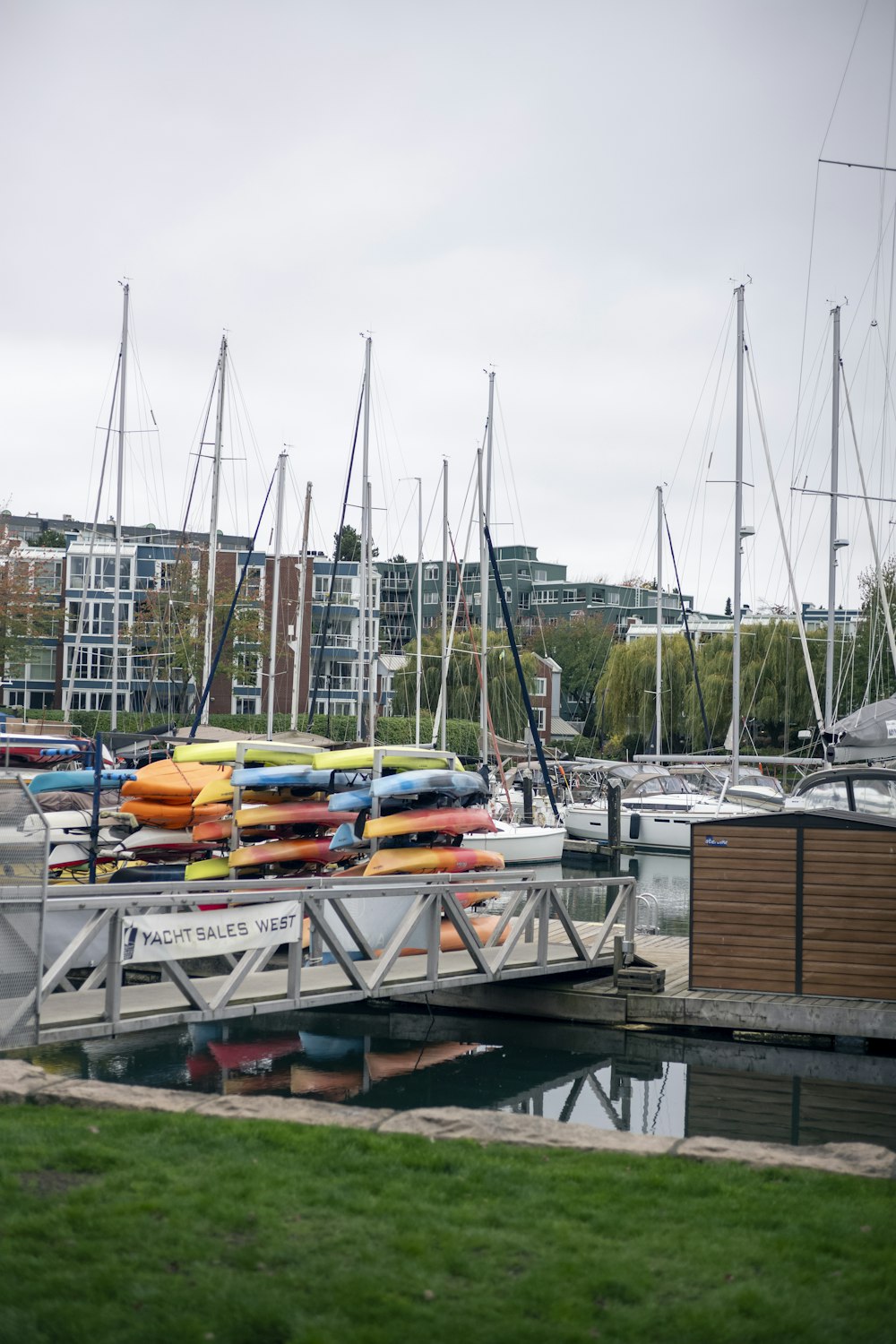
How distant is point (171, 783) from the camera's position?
20.8 metres

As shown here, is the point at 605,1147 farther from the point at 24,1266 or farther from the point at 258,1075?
the point at 258,1075

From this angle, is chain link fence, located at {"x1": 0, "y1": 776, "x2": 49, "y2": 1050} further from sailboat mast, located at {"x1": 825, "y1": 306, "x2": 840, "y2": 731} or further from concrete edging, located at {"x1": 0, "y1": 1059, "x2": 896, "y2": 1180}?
sailboat mast, located at {"x1": 825, "y1": 306, "x2": 840, "y2": 731}

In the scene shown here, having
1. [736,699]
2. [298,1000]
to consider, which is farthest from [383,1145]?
[736,699]

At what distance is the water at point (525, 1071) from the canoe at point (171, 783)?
4.56m

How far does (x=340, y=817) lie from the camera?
19156 mm

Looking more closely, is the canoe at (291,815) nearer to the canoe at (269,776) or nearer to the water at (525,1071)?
the canoe at (269,776)

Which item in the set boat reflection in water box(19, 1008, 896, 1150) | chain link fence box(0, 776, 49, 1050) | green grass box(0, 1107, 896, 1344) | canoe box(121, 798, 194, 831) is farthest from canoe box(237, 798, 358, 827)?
green grass box(0, 1107, 896, 1344)

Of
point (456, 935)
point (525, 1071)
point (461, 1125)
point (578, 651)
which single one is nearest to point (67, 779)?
point (456, 935)

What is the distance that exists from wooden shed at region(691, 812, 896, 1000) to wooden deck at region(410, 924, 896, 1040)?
0.78ft

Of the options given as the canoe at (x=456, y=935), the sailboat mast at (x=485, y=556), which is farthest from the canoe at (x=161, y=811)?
the sailboat mast at (x=485, y=556)

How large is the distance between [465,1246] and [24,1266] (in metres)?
1.93

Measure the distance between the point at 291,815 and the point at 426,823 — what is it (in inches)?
94.9

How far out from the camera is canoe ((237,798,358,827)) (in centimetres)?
1881

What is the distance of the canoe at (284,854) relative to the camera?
60.6 feet
